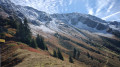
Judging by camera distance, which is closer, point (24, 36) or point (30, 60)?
point (30, 60)

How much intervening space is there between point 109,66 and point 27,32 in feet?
262

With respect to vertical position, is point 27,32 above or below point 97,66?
above

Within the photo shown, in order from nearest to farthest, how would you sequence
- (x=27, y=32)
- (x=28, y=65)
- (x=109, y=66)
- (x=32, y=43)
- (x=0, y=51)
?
(x=28, y=65) → (x=0, y=51) → (x=32, y=43) → (x=27, y=32) → (x=109, y=66)

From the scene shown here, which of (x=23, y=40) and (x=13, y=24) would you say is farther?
(x=13, y=24)

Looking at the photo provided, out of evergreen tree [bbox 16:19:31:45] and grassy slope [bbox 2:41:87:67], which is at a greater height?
evergreen tree [bbox 16:19:31:45]

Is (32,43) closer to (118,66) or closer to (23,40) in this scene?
(23,40)

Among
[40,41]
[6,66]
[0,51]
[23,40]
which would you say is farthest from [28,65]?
[40,41]

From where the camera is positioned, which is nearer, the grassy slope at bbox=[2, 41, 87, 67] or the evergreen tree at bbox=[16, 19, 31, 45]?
the grassy slope at bbox=[2, 41, 87, 67]

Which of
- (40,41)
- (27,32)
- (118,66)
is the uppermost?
(27,32)

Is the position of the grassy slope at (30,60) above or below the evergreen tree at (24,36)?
below

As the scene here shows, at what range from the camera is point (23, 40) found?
5847cm

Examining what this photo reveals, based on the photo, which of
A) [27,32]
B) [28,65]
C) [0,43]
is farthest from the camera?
[27,32]

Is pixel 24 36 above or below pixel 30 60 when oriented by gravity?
above

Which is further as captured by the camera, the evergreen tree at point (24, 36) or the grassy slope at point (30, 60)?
the evergreen tree at point (24, 36)
